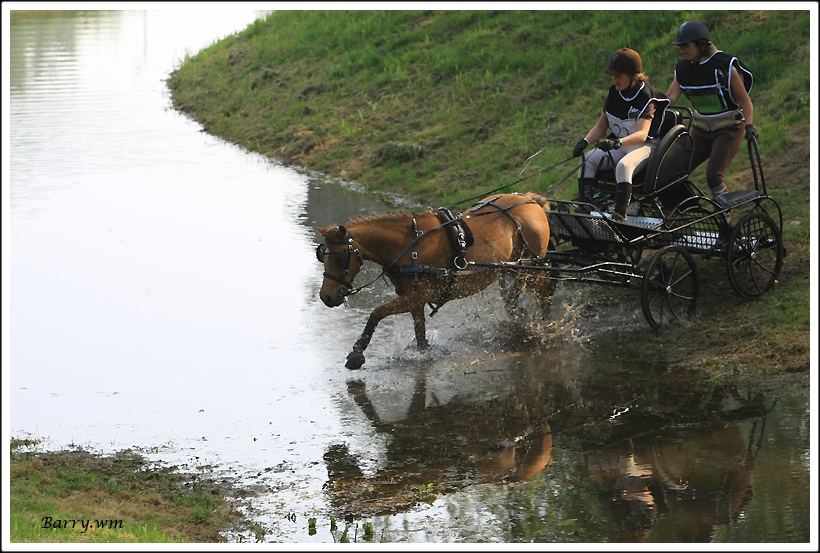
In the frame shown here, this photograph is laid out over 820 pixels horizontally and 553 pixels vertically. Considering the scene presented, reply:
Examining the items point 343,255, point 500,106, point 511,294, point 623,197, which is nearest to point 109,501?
point 343,255

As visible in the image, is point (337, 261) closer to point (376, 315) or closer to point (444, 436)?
point (376, 315)

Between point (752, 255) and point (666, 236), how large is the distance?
3.21ft

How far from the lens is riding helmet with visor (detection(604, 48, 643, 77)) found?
10.2 m

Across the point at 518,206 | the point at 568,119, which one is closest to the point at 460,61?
the point at 568,119

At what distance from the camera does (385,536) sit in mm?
6801

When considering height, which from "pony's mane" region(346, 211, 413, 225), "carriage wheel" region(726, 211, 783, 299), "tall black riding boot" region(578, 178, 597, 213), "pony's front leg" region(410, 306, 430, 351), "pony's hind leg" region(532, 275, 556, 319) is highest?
"tall black riding boot" region(578, 178, 597, 213)

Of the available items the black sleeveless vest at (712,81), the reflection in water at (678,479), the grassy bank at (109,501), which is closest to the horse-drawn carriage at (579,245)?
the black sleeveless vest at (712,81)

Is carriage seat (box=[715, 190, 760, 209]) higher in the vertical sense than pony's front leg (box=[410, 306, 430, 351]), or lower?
higher

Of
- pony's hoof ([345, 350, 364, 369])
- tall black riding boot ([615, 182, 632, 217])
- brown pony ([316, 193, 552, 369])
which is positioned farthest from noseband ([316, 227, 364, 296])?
tall black riding boot ([615, 182, 632, 217])

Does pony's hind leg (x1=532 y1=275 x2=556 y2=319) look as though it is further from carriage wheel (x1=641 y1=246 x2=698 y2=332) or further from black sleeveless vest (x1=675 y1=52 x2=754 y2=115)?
black sleeveless vest (x1=675 y1=52 x2=754 y2=115)

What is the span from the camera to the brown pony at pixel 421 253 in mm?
9570

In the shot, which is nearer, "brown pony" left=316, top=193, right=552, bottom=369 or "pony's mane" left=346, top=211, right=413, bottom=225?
"brown pony" left=316, top=193, right=552, bottom=369

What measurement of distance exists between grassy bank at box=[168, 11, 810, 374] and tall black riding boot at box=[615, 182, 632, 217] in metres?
1.33

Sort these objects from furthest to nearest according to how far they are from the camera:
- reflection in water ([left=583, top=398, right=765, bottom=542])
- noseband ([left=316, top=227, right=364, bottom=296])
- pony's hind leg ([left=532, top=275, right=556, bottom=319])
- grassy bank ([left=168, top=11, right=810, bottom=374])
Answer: grassy bank ([left=168, top=11, right=810, bottom=374]), pony's hind leg ([left=532, top=275, right=556, bottom=319]), noseband ([left=316, top=227, right=364, bottom=296]), reflection in water ([left=583, top=398, right=765, bottom=542])
